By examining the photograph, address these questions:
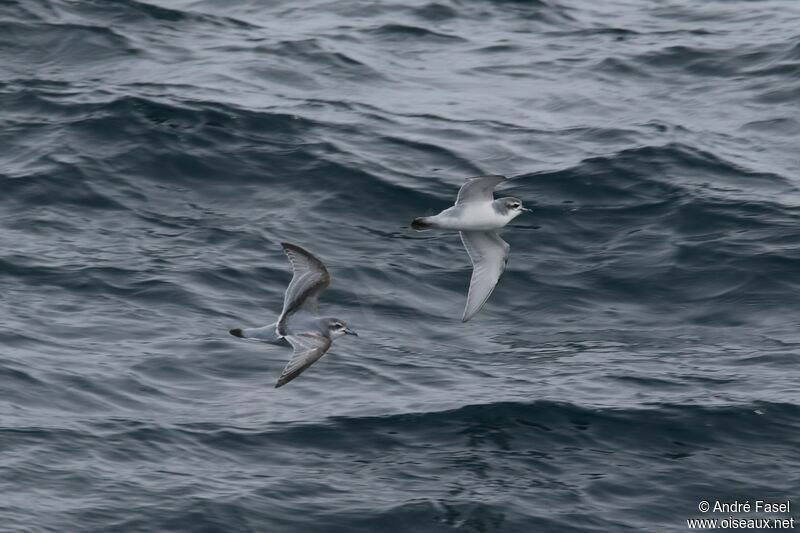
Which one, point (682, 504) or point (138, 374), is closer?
point (682, 504)

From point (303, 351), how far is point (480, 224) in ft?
11.9

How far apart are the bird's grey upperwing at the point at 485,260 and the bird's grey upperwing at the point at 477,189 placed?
2.93ft

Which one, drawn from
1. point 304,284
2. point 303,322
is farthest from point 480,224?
point 303,322

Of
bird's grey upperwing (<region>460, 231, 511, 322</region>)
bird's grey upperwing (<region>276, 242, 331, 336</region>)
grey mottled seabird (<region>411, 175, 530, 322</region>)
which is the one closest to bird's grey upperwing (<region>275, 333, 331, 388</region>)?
bird's grey upperwing (<region>276, 242, 331, 336</region>)

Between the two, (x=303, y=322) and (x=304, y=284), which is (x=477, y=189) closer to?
(x=304, y=284)

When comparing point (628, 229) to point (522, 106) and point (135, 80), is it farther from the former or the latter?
point (135, 80)

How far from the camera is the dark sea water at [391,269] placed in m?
13.1

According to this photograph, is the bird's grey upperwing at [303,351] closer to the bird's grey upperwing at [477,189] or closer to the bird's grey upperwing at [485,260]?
the bird's grey upperwing at [477,189]

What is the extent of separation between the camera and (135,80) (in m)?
22.5

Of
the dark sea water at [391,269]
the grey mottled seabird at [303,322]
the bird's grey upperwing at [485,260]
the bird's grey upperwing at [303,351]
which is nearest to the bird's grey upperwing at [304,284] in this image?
the grey mottled seabird at [303,322]

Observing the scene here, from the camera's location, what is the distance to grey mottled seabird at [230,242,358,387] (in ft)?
40.5

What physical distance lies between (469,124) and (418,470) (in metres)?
9.59

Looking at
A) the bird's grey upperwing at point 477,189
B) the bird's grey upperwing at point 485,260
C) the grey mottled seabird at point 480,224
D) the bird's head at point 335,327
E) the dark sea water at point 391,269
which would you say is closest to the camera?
the bird's head at point 335,327

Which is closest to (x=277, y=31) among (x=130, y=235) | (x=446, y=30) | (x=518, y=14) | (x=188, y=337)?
(x=446, y=30)
